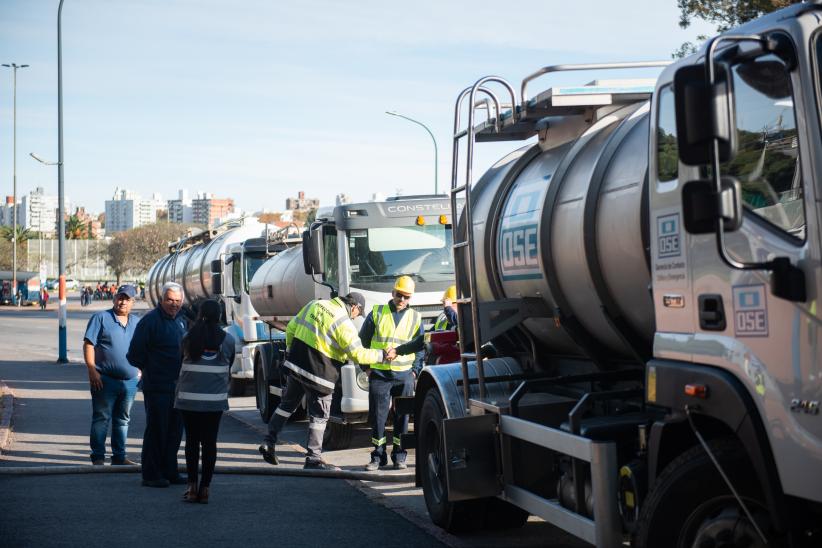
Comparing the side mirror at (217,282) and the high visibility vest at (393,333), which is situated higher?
the side mirror at (217,282)

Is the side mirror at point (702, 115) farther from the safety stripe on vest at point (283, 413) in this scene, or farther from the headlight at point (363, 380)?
the headlight at point (363, 380)

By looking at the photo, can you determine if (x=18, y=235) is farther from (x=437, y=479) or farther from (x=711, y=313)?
(x=711, y=313)

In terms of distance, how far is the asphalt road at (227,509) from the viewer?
24.7ft

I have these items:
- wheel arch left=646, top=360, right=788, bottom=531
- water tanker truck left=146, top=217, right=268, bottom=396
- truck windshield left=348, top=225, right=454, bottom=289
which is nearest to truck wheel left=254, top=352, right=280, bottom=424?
water tanker truck left=146, top=217, right=268, bottom=396

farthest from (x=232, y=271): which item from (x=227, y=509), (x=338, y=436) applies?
(x=227, y=509)

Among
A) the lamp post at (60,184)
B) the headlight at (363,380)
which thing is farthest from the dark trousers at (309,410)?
the lamp post at (60,184)

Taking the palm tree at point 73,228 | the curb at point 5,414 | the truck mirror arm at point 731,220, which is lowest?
the curb at point 5,414

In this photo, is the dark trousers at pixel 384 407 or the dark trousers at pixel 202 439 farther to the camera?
the dark trousers at pixel 384 407

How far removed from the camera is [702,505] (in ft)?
14.7

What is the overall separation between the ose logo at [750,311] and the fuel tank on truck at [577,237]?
1.13 meters

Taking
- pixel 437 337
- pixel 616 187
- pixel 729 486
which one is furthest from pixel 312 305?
pixel 729 486

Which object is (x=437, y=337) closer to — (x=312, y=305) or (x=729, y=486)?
(x=312, y=305)

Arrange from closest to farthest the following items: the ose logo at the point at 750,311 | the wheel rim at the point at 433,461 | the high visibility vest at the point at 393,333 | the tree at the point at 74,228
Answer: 1. the ose logo at the point at 750,311
2. the wheel rim at the point at 433,461
3. the high visibility vest at the point at 393,333
4. the tree at the point at 74,228

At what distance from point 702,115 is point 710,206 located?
34cm
